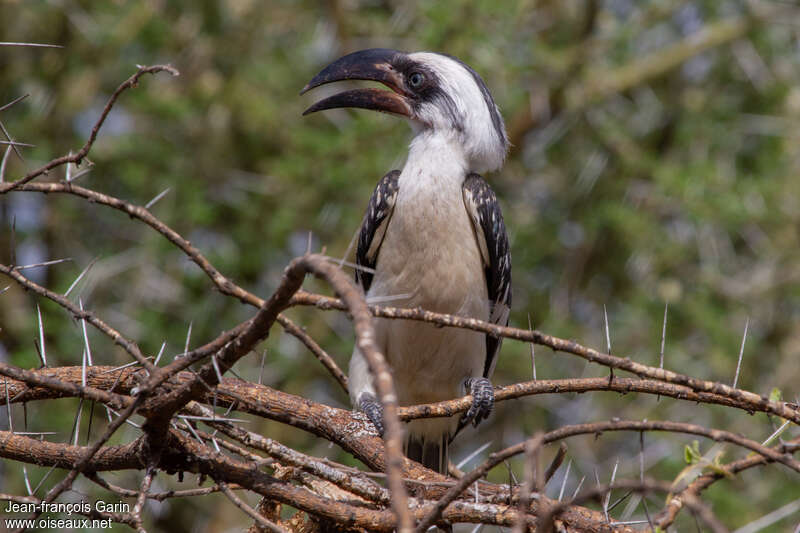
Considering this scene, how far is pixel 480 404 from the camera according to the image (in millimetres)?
4039

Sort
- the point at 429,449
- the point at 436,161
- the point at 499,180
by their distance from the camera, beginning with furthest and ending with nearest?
the point at 499,180
the point at 429,449
the point at 436,161

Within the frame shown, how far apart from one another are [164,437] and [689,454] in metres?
1.38

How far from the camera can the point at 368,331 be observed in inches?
63.6

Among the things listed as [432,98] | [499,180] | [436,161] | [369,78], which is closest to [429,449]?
[436,161]

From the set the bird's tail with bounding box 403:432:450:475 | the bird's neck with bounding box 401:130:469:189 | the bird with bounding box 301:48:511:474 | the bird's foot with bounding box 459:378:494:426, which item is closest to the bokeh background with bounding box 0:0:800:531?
the bird's tail with bounding box 403:432:450:475

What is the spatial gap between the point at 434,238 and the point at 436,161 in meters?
0.43

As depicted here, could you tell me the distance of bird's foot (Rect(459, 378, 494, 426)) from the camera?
4031 mm

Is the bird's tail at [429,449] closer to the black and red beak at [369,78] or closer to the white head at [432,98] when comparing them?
the white head at [432,98]

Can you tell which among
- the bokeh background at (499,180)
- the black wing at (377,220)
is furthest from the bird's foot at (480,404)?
the bokeh background at (499,180)

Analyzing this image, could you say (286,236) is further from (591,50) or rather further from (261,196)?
(591,50)

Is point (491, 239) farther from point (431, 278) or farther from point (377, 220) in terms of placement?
point (377, 220)

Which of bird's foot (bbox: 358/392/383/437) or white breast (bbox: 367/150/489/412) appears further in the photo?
white breast (bbox: 367/150/489/412)

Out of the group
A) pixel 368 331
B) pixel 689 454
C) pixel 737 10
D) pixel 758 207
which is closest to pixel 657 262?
pixel 758 207

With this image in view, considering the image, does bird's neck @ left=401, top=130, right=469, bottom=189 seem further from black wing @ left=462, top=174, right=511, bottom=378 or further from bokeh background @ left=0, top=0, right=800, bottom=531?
bokeh background @ left=0, top=0, right=800, bottom=531
